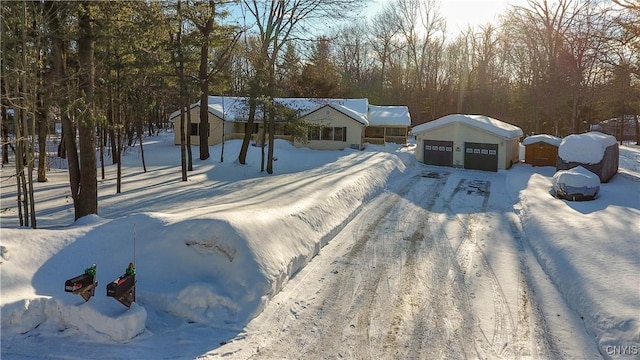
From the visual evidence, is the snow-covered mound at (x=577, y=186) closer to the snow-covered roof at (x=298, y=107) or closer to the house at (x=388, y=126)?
the snow-covered roof at (x=298, y=107)

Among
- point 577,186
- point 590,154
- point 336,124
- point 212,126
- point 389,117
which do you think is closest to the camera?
point 577,186

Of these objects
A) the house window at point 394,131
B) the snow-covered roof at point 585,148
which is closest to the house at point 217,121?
the house window at point 394,131

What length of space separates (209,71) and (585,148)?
66.3 ft

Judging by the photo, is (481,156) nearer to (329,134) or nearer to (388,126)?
(388,126)

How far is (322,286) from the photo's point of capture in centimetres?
795

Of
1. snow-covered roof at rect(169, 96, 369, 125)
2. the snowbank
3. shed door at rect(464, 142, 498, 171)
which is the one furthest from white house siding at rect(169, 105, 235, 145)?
the snowbank

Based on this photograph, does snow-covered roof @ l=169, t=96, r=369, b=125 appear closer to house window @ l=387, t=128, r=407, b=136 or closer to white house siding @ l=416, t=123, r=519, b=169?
house window @ l=387, t=128, r=407, b=136

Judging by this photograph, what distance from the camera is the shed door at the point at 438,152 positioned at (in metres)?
27.6

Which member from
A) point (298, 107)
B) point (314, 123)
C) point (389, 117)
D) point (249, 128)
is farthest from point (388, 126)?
point (249, 128)

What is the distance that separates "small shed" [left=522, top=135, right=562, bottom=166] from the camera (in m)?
26.7

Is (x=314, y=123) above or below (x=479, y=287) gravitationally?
above

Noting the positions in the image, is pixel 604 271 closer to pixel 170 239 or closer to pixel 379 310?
pixel 379 310

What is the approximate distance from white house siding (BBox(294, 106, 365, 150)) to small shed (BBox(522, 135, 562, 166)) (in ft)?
39.6

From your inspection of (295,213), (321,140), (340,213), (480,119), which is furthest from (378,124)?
(295,213)
